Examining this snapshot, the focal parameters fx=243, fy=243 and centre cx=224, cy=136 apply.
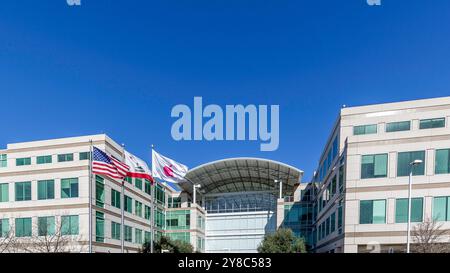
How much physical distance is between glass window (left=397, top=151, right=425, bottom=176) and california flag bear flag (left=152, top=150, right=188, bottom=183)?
25.2 ft

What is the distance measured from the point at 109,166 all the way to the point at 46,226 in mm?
2488

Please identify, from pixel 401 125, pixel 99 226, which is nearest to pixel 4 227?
pixel 99 226

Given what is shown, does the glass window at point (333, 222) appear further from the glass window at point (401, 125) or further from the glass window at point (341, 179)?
the glass window at point (401, 125)

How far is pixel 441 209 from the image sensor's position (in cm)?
830

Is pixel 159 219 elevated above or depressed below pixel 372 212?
above

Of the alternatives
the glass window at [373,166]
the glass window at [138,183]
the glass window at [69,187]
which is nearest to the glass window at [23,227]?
the glass window at [69,187]

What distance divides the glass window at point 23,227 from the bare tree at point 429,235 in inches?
417

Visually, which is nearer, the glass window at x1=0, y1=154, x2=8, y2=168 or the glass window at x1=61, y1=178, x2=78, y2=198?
the glass window at x1=0, y1=154, x2=8, y2=168

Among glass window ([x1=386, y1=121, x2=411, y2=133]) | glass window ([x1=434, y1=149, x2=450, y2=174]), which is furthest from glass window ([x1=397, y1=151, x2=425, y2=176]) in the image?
glass window ([x1=386, y1=121, x2=411, y2=133])

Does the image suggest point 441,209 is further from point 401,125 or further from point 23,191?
point 23,191

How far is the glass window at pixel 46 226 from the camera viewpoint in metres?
6.35

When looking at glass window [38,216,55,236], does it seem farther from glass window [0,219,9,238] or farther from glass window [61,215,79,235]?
glass window [61,215,79,235]

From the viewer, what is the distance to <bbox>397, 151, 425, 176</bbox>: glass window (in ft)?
25.4
